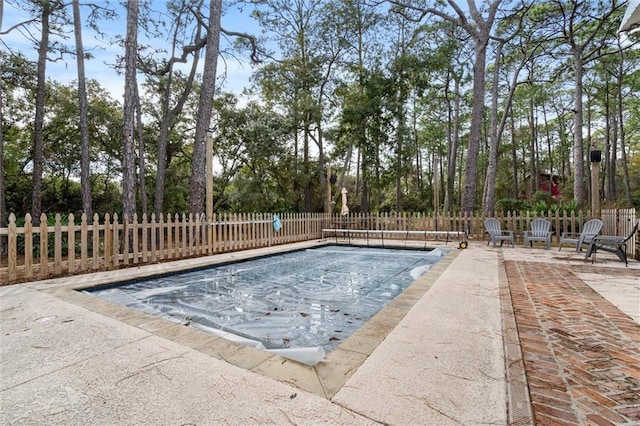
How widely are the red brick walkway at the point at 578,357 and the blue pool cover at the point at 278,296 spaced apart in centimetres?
143

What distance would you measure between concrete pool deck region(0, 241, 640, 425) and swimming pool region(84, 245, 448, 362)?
493mm

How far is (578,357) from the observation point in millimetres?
2000

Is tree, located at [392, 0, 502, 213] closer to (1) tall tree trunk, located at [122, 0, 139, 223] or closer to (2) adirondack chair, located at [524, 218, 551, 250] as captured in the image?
(2) adirondack chair, located at [524, 218, 551, 250]

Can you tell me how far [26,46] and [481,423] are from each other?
1481cm

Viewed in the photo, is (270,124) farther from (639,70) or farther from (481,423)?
(639,70)

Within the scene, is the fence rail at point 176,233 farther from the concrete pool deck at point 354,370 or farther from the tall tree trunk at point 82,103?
the concrete pool deck at point 354,370

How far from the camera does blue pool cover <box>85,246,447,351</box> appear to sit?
115 inches

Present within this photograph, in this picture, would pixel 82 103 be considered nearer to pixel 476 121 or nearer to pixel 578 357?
pixel 578 357

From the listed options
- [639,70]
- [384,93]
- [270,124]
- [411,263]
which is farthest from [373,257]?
[639,70]

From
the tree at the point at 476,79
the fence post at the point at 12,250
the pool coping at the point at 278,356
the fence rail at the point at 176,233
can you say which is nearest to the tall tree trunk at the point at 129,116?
→ the fence rail at the point at 176,233

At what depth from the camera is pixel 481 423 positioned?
1.31m

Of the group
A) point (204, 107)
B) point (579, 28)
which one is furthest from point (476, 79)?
point (204, 107)

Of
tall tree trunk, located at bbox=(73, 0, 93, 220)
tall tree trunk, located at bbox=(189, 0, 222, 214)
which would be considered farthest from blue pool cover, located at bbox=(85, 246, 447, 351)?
tall tree trunk, located at bbox=(73, 0, 93, 220)

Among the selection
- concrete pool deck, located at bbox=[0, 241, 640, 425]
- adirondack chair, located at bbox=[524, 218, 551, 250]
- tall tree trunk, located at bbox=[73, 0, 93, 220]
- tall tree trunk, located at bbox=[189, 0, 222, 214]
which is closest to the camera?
concrete pool deck, located at bbox=[0, 241, 640, 425]
